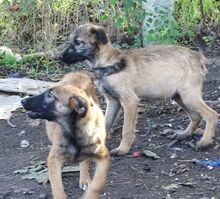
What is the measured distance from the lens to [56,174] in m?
5.68

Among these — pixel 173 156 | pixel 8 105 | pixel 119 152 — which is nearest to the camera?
pixel 173 156

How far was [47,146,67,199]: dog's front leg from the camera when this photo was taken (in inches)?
221

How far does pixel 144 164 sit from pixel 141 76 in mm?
1098

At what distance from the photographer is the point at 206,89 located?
897 cm

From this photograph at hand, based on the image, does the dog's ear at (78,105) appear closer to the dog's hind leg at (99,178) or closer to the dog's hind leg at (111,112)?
the dog's hind leg at (99,178)

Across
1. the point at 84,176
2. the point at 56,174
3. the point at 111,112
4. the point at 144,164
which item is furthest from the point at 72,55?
the point at 56,174

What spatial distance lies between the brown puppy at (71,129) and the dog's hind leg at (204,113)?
143cm

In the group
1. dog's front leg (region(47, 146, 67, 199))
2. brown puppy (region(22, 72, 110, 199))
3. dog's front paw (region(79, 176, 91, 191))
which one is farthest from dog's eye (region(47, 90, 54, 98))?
dog's front paw (region(79, 176, 91, 191))

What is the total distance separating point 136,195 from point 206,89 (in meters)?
3.32

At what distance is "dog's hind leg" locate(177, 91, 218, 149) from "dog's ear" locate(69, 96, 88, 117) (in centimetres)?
172

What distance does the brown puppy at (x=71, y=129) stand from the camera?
563 centimetres

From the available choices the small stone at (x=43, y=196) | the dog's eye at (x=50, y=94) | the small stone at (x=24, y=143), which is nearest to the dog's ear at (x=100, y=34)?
the small stone at (x=24, y=143)

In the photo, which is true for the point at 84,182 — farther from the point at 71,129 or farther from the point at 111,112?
the point at 111,112

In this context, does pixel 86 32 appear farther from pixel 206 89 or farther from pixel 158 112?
pixel 206 89
